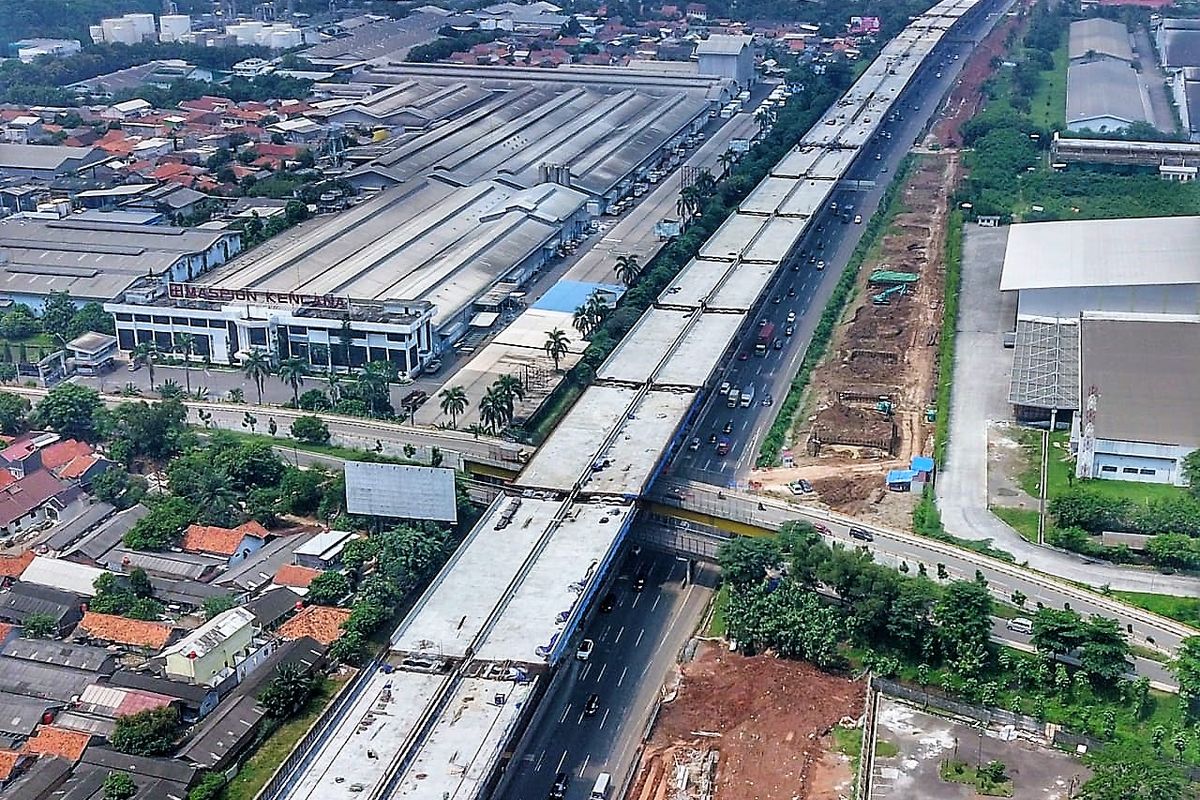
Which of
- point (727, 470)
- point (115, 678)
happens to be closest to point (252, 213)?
point (727, 470)

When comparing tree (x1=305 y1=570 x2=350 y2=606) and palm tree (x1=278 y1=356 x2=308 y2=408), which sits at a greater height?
palm tree (x1=278 y1=356 x2=308 y2=408)

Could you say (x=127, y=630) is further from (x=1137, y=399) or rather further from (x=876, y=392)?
(x=1137, y=399)

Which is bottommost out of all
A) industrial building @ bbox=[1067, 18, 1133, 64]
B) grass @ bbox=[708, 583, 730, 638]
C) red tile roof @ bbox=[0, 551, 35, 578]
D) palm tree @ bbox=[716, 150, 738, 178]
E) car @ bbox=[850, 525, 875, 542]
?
grass @ bbox=[708, 583, 730, 638]

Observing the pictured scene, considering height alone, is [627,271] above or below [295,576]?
above

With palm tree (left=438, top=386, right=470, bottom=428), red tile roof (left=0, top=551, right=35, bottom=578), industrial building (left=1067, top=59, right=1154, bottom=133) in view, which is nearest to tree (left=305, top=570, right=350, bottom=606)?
red tile roof (left=0, top=551, right=35, bottom=578)

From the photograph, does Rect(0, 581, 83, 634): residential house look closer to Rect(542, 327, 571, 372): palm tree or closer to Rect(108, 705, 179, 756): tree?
Rect(108, 705, 179, 756): tree

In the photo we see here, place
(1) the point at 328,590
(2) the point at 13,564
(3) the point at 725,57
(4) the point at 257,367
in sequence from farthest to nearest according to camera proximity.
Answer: (3) the point at 725,57 < (4) the point at 257,367 < (2) the point at 13,564 < (1) the point at 328,590

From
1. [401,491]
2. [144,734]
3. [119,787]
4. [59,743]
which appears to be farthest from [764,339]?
[119,787]
